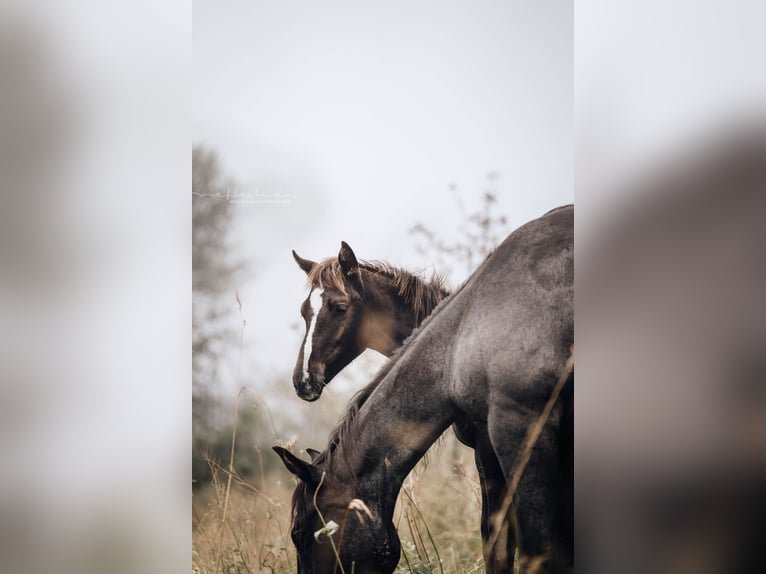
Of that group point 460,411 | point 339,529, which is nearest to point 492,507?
point 460,411

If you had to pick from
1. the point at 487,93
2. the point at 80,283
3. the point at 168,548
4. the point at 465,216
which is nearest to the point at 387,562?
the point at 168,548

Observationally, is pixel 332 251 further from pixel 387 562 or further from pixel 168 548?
pixel 168 548

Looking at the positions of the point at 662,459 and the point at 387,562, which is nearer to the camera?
the point at 387,562

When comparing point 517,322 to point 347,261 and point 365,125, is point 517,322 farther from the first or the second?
point 365,125

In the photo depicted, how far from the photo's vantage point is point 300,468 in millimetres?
1699

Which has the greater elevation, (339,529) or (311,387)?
(311,387)

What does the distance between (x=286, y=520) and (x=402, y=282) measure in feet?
2.56

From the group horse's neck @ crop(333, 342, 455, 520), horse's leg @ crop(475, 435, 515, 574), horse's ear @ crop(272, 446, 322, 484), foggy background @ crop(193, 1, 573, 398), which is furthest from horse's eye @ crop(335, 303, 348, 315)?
horse's leg @ crop(475, 435, 515, 574)

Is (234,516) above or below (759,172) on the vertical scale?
below

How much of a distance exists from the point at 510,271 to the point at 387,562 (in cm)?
90

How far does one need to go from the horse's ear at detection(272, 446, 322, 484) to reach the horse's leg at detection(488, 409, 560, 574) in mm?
516

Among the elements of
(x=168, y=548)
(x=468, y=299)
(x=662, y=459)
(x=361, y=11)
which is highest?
(x=361, y=11)

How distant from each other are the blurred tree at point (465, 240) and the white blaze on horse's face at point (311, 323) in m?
0.33

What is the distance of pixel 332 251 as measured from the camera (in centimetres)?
175
